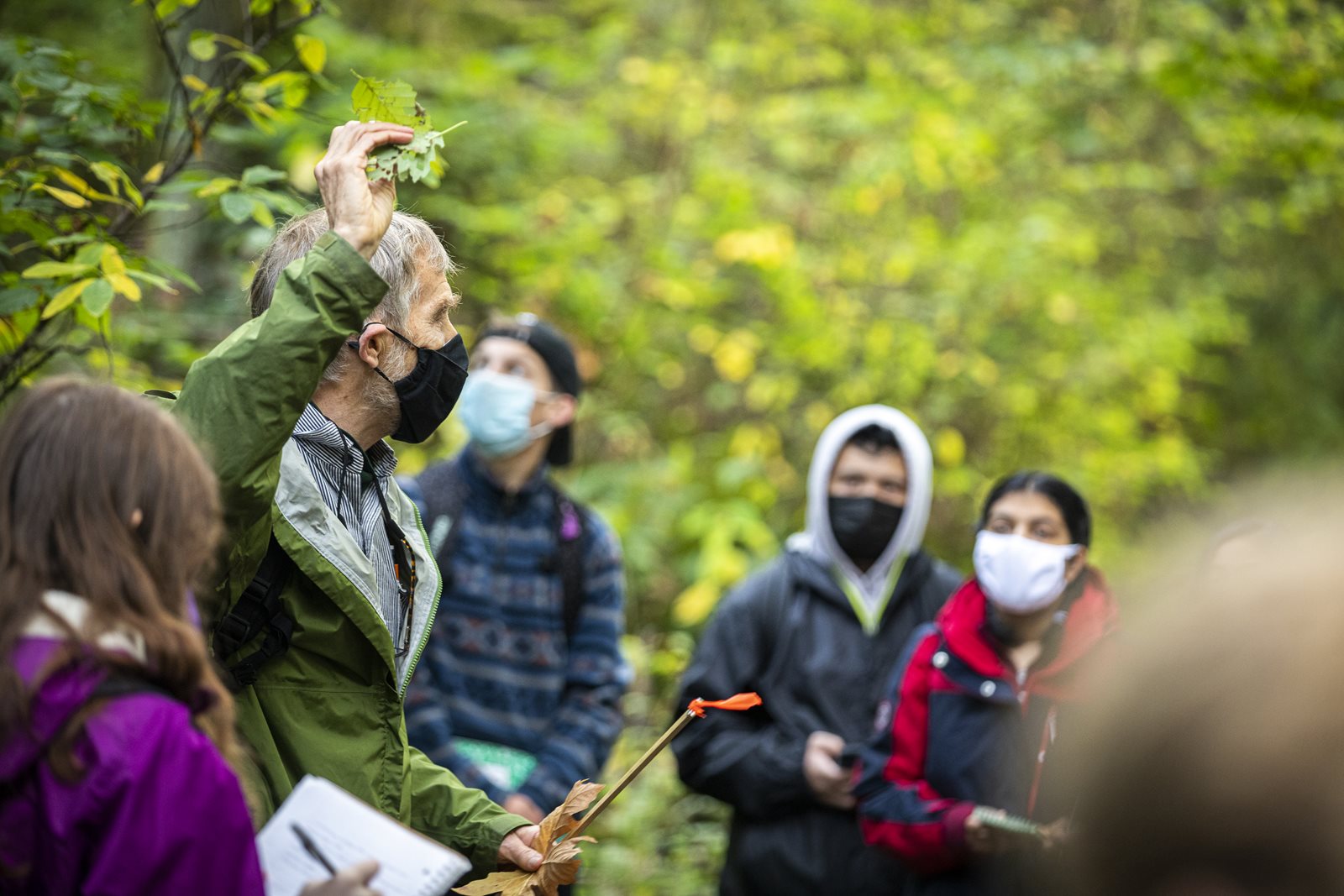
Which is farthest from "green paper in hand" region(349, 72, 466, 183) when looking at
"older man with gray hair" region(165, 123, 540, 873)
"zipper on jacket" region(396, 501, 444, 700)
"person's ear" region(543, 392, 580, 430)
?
"person's ear" region(543, 392, 580, 430)

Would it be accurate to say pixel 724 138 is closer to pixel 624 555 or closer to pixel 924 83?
pixel 924 83

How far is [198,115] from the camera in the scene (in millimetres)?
3750

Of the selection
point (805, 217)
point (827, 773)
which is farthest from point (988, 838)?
point (805, 217)

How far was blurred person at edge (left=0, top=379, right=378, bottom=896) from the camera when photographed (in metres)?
1.54

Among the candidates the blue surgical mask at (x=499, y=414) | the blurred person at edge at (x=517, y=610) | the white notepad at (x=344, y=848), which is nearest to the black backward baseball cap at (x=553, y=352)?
the blurred person at edge at (x=517, y=610)

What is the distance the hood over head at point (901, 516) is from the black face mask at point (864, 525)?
22 mm

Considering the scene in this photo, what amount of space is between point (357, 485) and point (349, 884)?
3.29ft

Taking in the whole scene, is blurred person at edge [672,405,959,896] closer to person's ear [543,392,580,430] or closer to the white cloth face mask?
the white cloth face mask

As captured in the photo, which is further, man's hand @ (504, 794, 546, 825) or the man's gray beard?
man's hand @ (504, 794, 546, 825)

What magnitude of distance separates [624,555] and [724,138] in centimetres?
371

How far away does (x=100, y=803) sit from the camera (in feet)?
5.07

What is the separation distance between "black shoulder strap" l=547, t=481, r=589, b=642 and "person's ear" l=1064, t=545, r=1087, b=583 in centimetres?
174

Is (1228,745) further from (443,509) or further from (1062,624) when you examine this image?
(443,509)

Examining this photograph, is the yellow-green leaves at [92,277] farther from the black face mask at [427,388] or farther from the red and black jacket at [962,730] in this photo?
the red and black jacket at [962,730]
